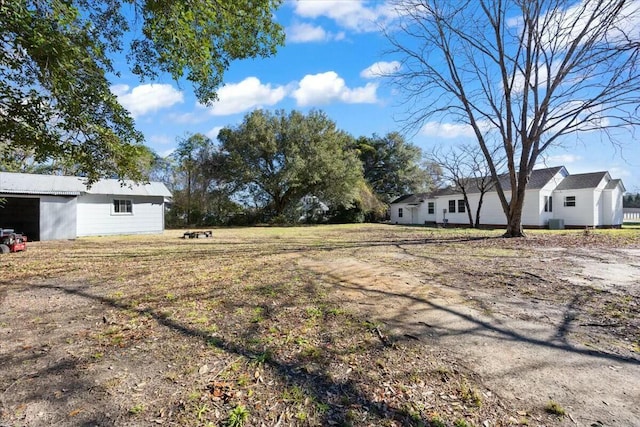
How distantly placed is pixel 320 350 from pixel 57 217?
15874 millimetres

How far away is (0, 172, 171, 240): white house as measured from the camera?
13570mm

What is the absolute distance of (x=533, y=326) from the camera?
3430mm

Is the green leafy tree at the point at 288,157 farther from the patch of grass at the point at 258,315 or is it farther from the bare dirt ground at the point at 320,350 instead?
the patch of grass at the point at 258,315

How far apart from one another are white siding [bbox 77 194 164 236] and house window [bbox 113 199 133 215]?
0.48 feet

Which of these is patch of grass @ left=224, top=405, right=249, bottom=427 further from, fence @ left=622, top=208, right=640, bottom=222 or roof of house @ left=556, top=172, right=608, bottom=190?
fence @ left=622, top=208, right=640, bottom=222

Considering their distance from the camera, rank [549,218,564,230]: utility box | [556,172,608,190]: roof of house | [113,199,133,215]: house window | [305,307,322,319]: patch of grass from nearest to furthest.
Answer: [305,307,322,319]: patch of grass < [113,199,133,215]: house window < [556,172,608,190]: roof of house < [549,218,564,230]: utility box

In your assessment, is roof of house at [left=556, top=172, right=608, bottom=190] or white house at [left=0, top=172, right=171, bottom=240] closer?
white house at [left=0, top=172, right=171, bottom=240]

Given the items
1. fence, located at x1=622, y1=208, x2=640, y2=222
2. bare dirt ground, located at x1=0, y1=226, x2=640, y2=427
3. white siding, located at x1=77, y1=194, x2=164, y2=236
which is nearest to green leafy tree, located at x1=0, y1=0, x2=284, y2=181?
bare dirt ground, located at x1=0, y1=226, x2=640, y2=427

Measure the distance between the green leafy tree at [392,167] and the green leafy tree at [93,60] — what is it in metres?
30.6

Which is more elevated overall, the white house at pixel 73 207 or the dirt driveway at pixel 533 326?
the white house at pixel 73 207

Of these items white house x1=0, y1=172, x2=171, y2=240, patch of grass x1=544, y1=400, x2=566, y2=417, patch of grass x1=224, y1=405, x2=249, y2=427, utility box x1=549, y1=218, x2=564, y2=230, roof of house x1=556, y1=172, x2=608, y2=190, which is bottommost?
patch of grass x1=224, y1=405, x2=249, y2=427

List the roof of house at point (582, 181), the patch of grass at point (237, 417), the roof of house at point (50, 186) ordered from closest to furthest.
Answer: the patch of grass at point (237, 417), the roof of house at point (50, 186), the roof of house at point (582, 181)

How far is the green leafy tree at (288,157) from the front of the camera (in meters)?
27.1

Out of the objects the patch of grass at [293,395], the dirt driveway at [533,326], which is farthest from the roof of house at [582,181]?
the patch of grass at [293,395]
